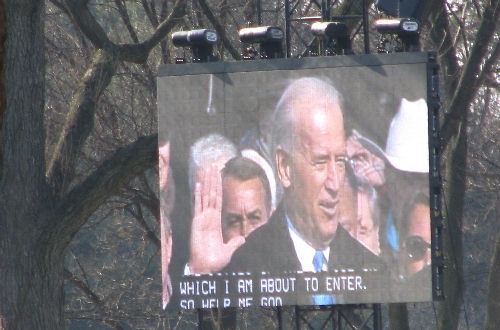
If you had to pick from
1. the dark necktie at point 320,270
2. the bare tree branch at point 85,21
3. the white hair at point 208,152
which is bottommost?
the dark necktie at point 320,270

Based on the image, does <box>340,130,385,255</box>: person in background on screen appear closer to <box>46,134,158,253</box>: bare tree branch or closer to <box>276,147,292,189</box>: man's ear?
<box>276,147,292,189</box>: man's ear

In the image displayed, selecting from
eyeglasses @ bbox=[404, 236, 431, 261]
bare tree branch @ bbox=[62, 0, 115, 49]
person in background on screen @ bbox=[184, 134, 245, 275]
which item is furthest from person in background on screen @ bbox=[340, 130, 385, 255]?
bare tree branch @ bbox=[62, 0, 115, 49]

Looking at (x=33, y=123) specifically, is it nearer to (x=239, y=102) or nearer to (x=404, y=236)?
(x=239, y=102)

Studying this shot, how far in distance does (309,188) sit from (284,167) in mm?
290

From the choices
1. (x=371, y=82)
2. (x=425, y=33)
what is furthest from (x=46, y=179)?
(x=425, y=33)

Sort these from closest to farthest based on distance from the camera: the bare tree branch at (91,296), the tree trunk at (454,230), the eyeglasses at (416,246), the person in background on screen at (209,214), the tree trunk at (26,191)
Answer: the eyeglasses at (416,246) < the tree trunk at (26,191) < the person in background on screen at (209,214) < the tree trunk at (454,230) < the bare tree branch at (91,296)

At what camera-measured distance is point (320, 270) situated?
26.6 ft

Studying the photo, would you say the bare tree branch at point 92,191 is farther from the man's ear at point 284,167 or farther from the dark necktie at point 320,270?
the dark necktie at point 320,270

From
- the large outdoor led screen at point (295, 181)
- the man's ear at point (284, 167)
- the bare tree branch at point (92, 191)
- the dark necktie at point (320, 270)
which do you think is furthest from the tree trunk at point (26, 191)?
the dark necktie at point (320, 270)

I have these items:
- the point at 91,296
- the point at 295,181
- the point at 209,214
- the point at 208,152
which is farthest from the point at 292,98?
the point at 91,296

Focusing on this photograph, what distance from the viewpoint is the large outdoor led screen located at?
26.2 ft

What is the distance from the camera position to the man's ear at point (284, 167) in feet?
26.7

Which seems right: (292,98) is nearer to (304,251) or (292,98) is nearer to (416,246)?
(304,251)

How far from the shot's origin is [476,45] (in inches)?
501
